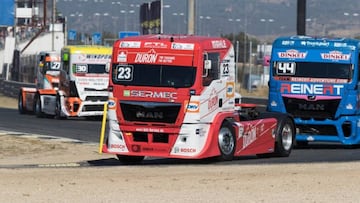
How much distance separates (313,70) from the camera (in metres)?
24.9

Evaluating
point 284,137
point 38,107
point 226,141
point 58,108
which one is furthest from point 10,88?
point 226,141

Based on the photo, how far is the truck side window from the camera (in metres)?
19.6

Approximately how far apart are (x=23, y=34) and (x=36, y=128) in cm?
6650

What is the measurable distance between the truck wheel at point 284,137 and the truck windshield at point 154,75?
Result: 11.6 ft

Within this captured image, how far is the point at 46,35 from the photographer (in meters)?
95.2

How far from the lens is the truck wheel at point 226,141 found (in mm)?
20094

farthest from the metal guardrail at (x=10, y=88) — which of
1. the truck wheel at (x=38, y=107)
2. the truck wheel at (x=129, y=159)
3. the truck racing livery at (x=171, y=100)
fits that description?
the truck racing livery at (x=171, y=100)

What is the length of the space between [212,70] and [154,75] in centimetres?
116

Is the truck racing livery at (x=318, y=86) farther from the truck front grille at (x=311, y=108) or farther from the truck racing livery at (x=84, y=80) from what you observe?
the truck racing livery at (x=84, y=80)

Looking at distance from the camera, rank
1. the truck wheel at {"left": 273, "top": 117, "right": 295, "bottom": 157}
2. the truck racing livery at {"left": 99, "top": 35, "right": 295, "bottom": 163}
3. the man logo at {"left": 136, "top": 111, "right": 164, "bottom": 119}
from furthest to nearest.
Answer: the truck wheel at {"left": 273, "top": 117, "right": 295, "bottom": 157} < the man logo at {"left": 136, "top": 111, "right": 164, "bottom": 119} < the truck racing livery at {"left": 99, "top": 35, "right": 295, "bottom": 163}

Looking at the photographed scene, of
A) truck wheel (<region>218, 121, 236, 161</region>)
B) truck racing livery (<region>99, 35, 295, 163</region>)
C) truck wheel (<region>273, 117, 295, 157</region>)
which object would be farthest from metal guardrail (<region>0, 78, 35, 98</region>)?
truck wheel (<region>218, 121, 236, 161</region>)

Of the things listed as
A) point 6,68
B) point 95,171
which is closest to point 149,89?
point 95,171

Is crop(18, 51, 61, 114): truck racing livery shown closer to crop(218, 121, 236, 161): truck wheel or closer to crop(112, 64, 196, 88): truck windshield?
crop(112, 64, 196, 88): truck windshield

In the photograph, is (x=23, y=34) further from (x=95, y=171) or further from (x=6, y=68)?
(x=95, y=171)
